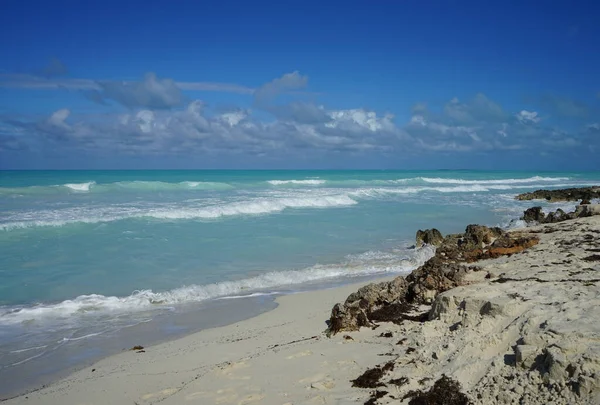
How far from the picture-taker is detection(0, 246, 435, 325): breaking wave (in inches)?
338

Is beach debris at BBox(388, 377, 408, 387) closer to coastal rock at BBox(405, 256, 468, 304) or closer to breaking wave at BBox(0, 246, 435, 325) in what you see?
coastal rock at BBox(405, 256, 468, 304)

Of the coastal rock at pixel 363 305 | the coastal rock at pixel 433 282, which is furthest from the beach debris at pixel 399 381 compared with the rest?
the coastal rock at pixel 433 282

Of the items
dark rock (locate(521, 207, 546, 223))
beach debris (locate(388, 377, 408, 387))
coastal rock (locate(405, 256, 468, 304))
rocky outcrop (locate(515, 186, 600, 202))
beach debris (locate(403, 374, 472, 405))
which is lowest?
→ beach debris (locate(388, 377, 408, 387))

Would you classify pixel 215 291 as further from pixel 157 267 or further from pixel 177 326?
pixel 157 267

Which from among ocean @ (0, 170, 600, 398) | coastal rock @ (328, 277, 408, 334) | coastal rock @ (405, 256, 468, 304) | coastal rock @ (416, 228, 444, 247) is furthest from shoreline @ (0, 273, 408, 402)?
coastal rock @ (416, 228, 444, 247)

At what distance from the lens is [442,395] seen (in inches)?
159

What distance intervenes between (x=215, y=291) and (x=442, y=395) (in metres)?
6.87

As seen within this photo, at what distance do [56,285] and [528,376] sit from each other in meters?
10.3

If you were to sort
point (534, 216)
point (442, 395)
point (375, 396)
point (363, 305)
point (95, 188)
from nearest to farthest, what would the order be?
1. point (442, 395)
2. point (375, 396)
3. point (363, 305)
4. point (534, 216)
5. point (95, 188)

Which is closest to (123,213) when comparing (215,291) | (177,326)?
(215,291)

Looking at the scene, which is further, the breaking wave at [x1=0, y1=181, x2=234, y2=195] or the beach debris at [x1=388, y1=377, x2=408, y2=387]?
the breaking wave at [x1=0, y1=181, x2=234, y2=195]

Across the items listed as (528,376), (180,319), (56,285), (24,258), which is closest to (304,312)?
(180,319)

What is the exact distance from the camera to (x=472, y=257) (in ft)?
32.5

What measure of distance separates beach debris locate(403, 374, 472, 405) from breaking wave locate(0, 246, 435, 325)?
237 inches
